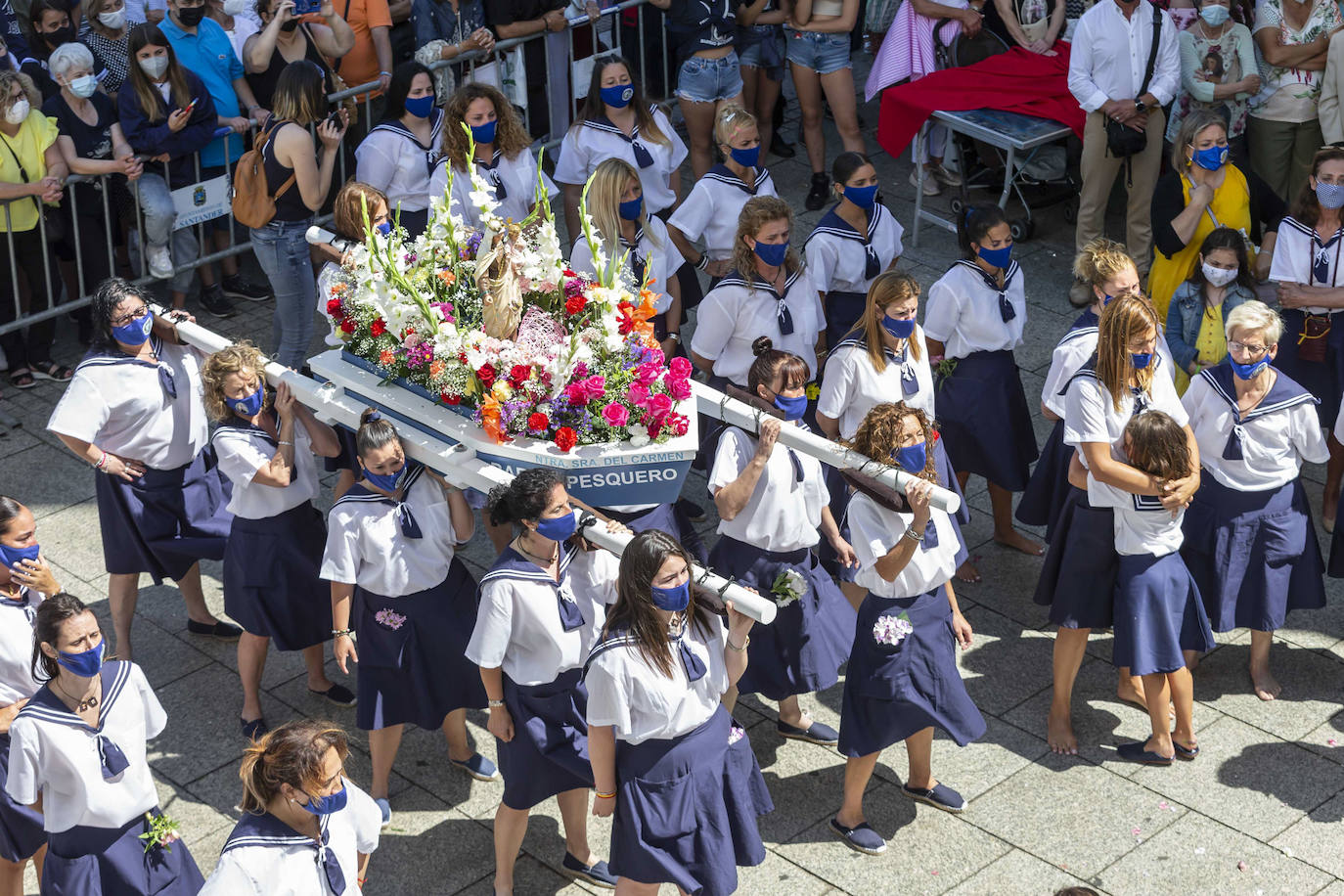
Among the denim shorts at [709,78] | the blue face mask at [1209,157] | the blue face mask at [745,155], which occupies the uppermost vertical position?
the denim shorts at [709,78]

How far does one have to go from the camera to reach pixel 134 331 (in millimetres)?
7004

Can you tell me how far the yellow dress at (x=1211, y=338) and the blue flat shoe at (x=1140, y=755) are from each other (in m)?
1.96

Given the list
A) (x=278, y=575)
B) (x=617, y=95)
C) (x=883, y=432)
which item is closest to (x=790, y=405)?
(x=883, y=432)

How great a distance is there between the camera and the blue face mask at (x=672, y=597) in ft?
17.3

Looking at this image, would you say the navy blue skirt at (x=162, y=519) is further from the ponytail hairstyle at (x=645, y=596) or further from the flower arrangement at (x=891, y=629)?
the flower arrangement at (x=891, y=629)

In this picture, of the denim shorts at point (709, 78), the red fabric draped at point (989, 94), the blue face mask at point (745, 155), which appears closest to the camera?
the blue face mask at point (745, 155)

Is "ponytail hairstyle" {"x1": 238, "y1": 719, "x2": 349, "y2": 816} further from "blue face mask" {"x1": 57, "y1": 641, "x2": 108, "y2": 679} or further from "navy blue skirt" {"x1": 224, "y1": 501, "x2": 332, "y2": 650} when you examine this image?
"navy blue skirt" {"x1": 224, "y1": 501, "x2": 332, "y2": 650}

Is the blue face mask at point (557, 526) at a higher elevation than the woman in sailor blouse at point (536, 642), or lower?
higher

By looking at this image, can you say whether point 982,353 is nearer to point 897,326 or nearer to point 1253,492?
point 897,326

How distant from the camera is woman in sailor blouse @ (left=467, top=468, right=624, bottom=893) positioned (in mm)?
Result: 5707

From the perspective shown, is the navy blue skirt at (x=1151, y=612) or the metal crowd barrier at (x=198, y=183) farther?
the metal crowd barrier at (x=198, y=183)

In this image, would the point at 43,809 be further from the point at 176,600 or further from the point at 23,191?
the point at 23,191

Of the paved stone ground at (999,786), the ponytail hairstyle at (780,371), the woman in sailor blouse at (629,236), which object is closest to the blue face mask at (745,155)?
the woman in sailor blouse at (629,236)

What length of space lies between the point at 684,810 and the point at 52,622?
83.0 inches
